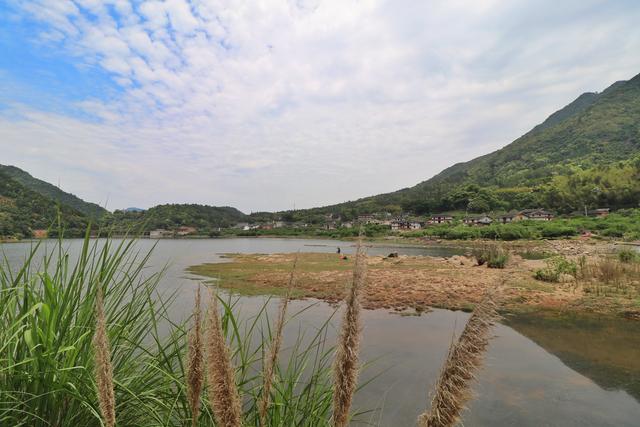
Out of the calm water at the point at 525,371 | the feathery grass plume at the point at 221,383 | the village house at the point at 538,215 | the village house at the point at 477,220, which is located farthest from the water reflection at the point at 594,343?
the village house at the point at 538,215

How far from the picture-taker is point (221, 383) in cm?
115

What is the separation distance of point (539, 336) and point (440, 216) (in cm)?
10954

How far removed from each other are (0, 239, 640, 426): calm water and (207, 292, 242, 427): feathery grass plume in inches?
140

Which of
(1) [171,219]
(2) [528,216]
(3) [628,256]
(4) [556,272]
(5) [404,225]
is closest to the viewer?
(1) [171,219]

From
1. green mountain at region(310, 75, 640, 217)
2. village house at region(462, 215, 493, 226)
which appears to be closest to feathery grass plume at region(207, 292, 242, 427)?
village house at region(462, 215, 493, 226)

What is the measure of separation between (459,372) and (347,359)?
14.0 inches

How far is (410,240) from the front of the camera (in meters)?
80.9

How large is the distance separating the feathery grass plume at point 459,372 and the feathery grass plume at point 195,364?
752 mm

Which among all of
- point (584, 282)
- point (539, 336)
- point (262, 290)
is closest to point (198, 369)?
point (539, 336)

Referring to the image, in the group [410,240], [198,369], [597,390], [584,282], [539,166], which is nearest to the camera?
[198,369]

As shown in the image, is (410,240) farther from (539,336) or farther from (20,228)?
(20,228)

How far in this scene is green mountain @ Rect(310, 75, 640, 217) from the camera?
8856 centimetres

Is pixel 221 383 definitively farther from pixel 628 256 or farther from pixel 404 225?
pixel 404 225

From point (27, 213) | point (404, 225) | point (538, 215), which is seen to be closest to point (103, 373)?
point (27, 213)
